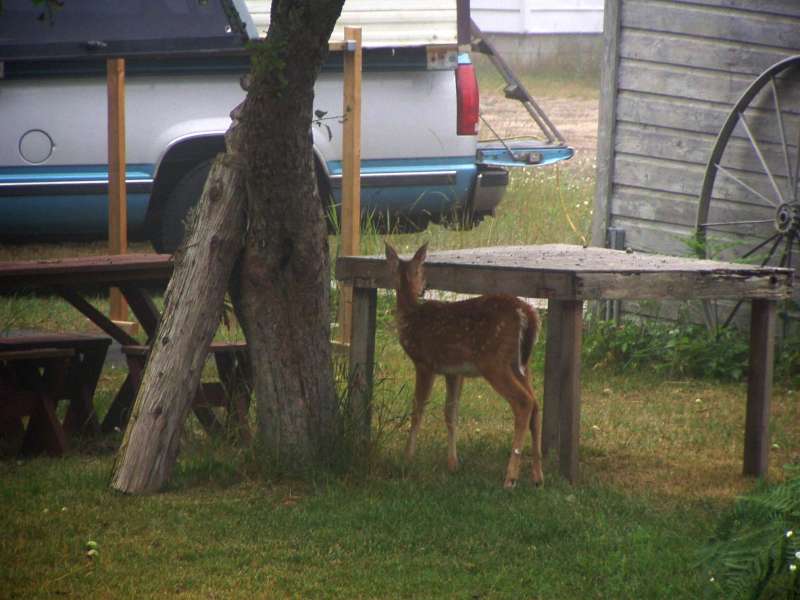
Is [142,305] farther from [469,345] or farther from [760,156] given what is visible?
[760,156]

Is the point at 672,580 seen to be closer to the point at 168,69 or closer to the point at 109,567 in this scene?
the point at 109,567

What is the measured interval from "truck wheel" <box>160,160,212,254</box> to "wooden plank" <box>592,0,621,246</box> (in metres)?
2.69

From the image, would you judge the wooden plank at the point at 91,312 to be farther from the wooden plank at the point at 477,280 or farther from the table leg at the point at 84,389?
the wooden plank at the point at 477,280

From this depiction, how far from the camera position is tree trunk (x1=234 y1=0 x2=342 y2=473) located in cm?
525

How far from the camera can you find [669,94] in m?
8.84

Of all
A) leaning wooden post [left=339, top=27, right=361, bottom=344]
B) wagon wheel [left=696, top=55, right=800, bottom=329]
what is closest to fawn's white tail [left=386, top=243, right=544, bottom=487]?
leaning wooden post [left=339, top=27, right=361, bottom=344]

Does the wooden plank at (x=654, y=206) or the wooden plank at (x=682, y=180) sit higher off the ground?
the wooden plank at (x=682, y=180)

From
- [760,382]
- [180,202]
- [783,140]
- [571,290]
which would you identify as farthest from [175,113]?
[760,382]

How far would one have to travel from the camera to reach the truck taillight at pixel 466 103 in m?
Answer: 9.94

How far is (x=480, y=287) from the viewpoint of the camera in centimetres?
545

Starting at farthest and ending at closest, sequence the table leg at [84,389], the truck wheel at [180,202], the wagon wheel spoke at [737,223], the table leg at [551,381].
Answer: the truck wheel at [180,202] → the wagon wheel spoke at [737,223] → the table leg at [84,389] → the table leg at [551,381]

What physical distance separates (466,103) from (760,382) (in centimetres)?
478

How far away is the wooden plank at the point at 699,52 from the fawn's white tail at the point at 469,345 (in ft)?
11.7

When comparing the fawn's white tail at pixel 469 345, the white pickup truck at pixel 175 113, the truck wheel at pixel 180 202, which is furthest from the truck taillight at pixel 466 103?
the fawn's white tail at pixel 469 345
